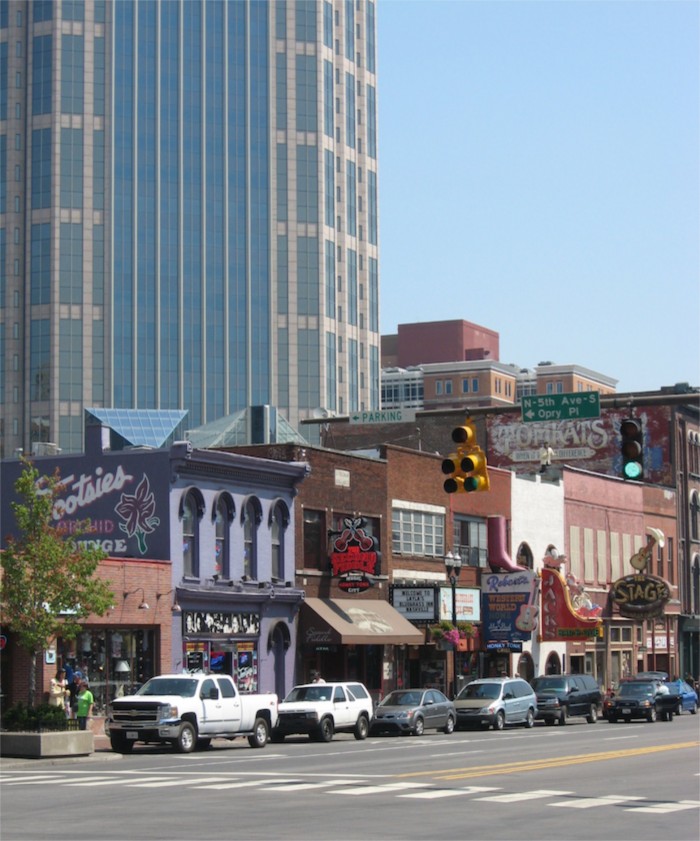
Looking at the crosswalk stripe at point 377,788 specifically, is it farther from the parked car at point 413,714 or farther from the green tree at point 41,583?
the parked car at point 413,714

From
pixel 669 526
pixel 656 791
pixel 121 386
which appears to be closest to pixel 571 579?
pixel 669 526

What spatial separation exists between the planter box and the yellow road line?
9.32 m

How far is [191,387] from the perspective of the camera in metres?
140

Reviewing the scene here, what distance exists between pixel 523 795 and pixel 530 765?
656cm

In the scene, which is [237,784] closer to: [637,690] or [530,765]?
[530,765]

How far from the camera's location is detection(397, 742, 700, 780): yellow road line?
92.5 feet

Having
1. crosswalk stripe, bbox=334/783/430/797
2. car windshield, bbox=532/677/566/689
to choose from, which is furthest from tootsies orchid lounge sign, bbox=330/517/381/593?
crosswalk stripe, bbox=334/783/430/797

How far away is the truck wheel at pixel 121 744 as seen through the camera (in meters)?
36.0

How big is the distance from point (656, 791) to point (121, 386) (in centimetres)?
11543

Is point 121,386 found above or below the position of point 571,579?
above

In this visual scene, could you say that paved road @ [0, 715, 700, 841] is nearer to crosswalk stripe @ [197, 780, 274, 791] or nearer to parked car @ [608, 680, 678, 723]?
crosswalk stripe @ [197, 780, 274, 791]

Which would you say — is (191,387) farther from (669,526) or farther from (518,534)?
(518,534)

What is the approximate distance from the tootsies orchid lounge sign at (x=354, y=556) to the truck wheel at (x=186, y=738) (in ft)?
54.4

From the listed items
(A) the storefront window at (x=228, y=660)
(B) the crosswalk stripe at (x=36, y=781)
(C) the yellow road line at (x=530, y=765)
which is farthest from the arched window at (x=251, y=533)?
(B) the crosswalk stripe at (x=36, y=781)
